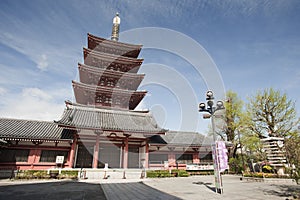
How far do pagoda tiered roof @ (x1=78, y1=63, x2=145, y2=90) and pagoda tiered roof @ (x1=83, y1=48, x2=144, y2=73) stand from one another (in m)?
1.85

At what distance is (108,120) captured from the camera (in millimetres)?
15781

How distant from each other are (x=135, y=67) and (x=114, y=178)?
1295 cm

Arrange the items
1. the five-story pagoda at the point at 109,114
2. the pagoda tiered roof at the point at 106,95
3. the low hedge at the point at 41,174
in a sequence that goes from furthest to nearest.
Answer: the pagoda tiered roof at the point at 106,95
the five-story pagoda at the point at 109,114
the low hedge at the point at 41,174

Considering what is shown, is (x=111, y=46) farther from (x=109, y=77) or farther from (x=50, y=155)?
(x=50, y=155)

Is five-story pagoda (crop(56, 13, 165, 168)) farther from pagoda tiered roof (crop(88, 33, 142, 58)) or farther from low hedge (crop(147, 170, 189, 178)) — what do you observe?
low hedge (crop(147, 170, 189, 178))

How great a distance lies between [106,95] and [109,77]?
2.25 m

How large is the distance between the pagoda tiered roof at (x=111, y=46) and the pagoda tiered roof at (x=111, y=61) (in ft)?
5.79

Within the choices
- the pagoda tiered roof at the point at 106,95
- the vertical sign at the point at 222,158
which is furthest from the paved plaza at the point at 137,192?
the pagoda tiered roof at the point at 106,95

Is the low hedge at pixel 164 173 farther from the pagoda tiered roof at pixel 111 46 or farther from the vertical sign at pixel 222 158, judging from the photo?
the pagoda tiered roof at pixel 111 46

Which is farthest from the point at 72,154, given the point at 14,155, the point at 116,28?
the point at 116,28

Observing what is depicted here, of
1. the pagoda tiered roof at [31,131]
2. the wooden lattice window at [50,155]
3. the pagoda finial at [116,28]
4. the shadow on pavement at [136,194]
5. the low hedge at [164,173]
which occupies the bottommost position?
the low hedge at [164,173]

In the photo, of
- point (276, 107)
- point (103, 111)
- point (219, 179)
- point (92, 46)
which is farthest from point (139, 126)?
point (276, 107)

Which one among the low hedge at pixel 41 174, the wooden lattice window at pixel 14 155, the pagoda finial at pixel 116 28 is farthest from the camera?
the pagoda finial at pixel 116 28

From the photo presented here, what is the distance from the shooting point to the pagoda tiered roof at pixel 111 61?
1883cm
